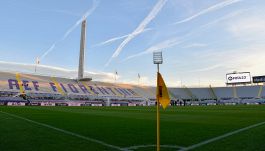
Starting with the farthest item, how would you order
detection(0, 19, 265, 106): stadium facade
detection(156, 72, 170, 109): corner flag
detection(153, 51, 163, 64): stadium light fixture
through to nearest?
detection(0, 19, 265, 106): stadium facade, detection(153, 51, 163, 64): stadium light fixture, detection(156, 72, 170, 109): corner flag

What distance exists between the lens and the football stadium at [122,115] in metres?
8.43

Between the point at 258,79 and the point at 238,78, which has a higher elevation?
the point at 238,78

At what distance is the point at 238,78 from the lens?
95438 mm

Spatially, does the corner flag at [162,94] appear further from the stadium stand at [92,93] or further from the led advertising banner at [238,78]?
the led advertising banner at [238,78]

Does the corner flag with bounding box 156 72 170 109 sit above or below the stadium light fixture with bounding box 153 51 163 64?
below

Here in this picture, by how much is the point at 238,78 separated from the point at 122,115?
80.7 metres

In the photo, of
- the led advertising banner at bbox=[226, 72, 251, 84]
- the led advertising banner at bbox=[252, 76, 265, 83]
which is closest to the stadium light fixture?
the led advertising banner at bbox=[226, 72, 251, 84]

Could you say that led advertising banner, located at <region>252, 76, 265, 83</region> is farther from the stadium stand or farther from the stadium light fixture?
the stadium light fixture

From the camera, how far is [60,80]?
301ft

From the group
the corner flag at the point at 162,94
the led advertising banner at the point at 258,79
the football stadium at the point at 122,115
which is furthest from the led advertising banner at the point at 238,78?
the corner flag at the point at 162,94

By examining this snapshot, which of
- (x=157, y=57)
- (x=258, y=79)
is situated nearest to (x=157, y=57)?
(x=157, y=57)

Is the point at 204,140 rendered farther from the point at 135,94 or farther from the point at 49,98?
the point at 135,94

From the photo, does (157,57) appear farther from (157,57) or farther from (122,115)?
(122,115)

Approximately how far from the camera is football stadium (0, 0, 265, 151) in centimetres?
843
